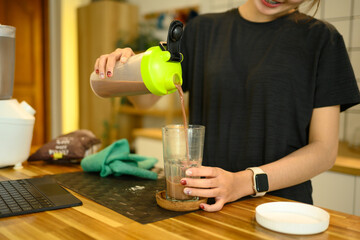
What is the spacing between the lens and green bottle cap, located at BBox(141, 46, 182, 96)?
31.5 inches

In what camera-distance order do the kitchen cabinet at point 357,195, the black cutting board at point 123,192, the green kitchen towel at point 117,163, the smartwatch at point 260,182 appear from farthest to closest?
the kitchen cabinet at point 357,195 < the green kitchen towel at point 117,163 < the smartwatch at point 260,182 < the black cutting board at point 123,192

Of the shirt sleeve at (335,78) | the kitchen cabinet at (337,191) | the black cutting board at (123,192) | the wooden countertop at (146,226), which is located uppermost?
the shirt sleeve at (335,78)

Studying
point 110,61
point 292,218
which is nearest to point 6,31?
point 110,61

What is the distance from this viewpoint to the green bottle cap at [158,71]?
801 millimetres

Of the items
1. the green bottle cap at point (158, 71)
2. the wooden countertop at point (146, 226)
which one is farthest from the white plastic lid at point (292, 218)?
the green bottle cap at point (158, 71)

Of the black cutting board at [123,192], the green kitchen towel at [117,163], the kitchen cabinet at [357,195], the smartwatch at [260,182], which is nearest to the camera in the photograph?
the black cutting board at [123,192]

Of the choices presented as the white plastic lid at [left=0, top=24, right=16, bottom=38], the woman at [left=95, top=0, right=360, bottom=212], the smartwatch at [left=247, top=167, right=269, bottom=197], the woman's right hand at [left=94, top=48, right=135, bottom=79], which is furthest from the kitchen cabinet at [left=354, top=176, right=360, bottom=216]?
the white plastic lid at [left=0, top=24, right=16, bottom=38]

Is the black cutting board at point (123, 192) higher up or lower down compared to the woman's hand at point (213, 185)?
lower down

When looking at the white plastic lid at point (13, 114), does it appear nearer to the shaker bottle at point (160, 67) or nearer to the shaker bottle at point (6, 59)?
the shaker bottle at point (6, 59)

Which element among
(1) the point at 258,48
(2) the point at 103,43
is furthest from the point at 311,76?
(2) the point at 103,43

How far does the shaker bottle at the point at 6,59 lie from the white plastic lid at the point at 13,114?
3 centimetres

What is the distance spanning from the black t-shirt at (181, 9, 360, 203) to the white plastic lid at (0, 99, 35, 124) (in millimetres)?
625

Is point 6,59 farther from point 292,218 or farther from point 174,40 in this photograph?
point 292,218

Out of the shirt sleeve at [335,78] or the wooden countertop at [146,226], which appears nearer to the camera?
the wooden countertop at [146,226]
